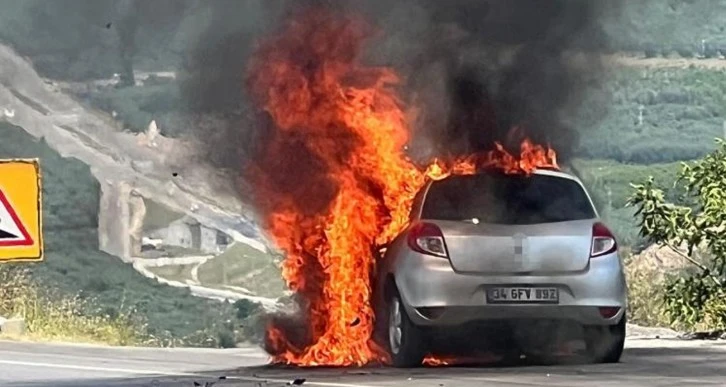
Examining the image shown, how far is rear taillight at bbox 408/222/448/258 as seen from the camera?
38.8 ft

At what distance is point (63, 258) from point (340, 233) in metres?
7.61

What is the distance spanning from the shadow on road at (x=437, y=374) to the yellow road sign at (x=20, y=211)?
10.6 feet

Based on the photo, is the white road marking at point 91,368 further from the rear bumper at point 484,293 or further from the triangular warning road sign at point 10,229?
the triangular warning road sign at point 10,229

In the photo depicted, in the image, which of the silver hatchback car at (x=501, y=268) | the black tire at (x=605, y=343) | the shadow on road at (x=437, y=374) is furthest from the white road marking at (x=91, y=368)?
the black tire at (x=605, y=343)

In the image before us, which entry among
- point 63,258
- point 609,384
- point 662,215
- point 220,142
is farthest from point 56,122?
point 609,384

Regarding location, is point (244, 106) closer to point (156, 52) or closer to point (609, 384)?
point (156, 52)

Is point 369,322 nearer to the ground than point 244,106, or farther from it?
nearer to the ground

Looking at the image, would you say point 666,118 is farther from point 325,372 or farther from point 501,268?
point 325,372

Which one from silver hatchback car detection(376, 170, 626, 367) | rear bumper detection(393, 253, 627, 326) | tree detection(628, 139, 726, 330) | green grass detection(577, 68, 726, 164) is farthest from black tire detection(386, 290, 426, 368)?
tree detection(628, 139, 726, 330)

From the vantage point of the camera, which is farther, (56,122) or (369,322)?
(56,122)

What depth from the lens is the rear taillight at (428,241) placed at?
38.8 feet

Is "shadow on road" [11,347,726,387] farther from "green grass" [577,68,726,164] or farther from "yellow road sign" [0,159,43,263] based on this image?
"green grass" [577,68,726,164]

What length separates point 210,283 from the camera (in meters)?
19.1

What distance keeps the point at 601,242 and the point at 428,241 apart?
1.25 metres
